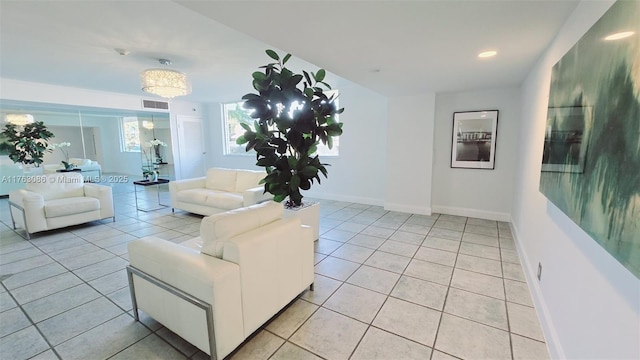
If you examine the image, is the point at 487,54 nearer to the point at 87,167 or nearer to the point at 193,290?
the point at 193,290

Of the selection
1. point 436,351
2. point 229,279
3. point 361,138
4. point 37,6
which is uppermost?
point 37,6

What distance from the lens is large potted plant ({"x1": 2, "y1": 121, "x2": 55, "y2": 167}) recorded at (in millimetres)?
5125

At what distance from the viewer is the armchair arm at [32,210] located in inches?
148

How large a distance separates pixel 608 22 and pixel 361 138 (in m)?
4.64

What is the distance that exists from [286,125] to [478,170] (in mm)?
3647

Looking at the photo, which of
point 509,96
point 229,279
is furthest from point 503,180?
point 229,279

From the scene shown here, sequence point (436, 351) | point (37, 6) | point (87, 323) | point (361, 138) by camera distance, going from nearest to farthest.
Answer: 1. point (436, 351)
2. point (87, 323)
3. point (37, 6)
4. point (361, 138)

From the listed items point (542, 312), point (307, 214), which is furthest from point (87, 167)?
point (542, 312)

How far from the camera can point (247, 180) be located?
480cm

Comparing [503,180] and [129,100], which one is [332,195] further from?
[129,100]

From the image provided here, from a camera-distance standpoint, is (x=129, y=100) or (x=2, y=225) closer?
(x=2, y=225)

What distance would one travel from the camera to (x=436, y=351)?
179cm

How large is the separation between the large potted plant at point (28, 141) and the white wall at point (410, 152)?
22.3 ft

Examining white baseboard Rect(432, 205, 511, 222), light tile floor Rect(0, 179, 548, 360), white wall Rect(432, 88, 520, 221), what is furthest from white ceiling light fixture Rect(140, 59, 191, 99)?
white baseboard Rect(432, 205, 511, 222)
